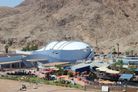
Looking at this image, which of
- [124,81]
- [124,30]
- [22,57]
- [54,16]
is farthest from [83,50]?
[54,16]

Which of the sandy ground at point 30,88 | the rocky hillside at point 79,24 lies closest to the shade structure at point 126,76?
the sandy ground at point 30,88

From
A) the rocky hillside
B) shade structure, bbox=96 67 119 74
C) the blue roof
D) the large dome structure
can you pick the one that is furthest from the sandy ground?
the rocky hillside

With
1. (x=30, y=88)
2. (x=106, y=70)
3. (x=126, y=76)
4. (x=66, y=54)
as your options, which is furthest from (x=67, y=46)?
(x=30, y=88)

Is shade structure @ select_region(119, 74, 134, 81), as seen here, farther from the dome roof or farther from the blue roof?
the dome roof

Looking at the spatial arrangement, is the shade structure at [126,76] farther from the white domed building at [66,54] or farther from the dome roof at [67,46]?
the dome roof at [67,46]

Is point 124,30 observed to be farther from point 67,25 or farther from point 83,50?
point 83,50

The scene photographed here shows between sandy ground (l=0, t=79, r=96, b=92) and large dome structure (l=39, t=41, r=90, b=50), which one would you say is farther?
large dome structure (l=39, t=41, r=90, b=50)

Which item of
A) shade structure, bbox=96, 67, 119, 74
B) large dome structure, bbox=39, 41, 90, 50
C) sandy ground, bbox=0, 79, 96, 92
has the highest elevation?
large dome structure, bbox=39, 41, 90, 50

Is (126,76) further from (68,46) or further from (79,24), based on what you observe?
(79,24)
